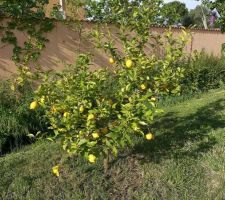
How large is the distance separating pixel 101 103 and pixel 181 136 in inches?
81.8

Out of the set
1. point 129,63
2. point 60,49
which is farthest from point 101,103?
point 60,49

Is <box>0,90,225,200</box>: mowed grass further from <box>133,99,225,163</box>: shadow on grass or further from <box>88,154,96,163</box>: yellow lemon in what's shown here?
<box>88,154,96,163</box>: yellow lemon

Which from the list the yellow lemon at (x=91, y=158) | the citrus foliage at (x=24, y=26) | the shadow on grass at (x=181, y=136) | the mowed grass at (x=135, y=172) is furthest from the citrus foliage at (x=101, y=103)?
the citrus foliage at (x=24, y=26)

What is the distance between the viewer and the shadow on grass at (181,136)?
210 inches

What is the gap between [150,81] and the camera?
4715 millimetres

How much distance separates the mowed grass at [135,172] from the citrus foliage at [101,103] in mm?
468

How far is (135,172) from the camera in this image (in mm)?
4867

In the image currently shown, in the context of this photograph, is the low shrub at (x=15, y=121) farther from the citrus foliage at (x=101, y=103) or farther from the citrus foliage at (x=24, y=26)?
the citrus foliage at (x=101, y=103)

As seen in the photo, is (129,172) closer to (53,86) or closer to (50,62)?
(53,86)

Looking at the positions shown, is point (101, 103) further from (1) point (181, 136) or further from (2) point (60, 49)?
(2) point (60, 49)

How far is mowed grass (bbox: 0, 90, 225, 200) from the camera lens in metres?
4.44

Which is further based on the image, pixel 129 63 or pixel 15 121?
pixel 15 121

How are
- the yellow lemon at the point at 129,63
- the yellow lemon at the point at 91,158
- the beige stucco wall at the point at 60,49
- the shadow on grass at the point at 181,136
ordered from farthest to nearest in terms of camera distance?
the beige stucco wall at the point at 60,49 → the shadow on grass at the point at 181,136 → the yellow lemon at the point at 129,63 → the yellow lemon at the point at 91,158

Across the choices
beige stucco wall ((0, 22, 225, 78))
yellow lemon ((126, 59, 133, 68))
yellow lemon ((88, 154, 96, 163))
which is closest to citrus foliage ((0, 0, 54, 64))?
beige stucco wall ((0, 22, 225, 78))
